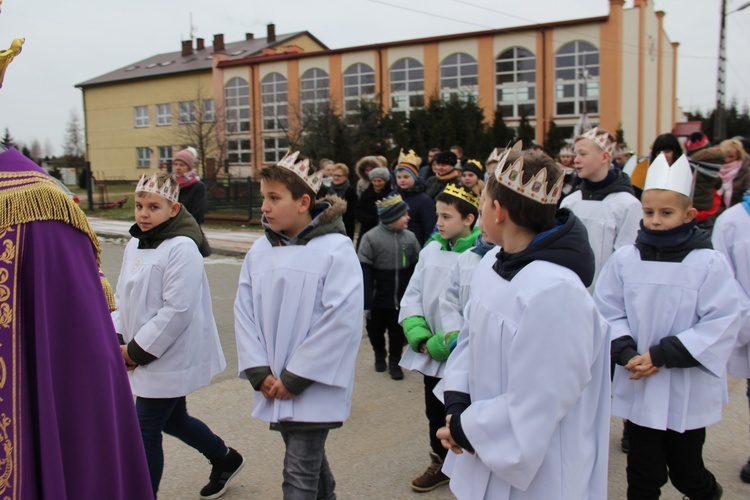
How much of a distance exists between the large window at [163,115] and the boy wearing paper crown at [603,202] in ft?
162

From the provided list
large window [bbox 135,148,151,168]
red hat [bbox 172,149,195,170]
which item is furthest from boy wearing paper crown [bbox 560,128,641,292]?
large window [bbox 135,148,151,168]

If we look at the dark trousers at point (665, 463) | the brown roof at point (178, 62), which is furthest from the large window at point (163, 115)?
the dark trousers at point (665, 463)

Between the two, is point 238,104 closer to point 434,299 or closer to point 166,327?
point 434,299

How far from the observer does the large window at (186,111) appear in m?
44.2

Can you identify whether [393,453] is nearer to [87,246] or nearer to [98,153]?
[87,246]

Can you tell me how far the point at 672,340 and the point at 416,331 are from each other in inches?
56.2

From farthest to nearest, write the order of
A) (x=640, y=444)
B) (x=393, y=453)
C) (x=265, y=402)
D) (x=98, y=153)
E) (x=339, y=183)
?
1. (x=98, y=153)
2. (x=339, y=183)
3. (x=393, y=453)
4. (x=640, y=444)
5. (x=265, y=402)

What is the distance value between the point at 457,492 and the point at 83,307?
58.0 inches

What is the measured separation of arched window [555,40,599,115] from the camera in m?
33.3

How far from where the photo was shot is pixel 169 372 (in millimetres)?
3523

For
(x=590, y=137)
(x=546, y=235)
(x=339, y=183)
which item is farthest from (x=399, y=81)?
(x=546, y=235)

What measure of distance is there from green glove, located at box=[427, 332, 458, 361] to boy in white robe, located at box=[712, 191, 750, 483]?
1780 millimetres

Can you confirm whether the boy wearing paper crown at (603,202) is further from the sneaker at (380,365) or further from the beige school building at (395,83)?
the beige school building at (395,83)

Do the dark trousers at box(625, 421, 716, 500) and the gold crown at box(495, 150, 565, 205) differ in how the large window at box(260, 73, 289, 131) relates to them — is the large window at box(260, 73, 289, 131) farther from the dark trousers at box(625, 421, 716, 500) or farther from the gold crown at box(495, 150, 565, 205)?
the gold crown at box(495, 150, 565, 205)
